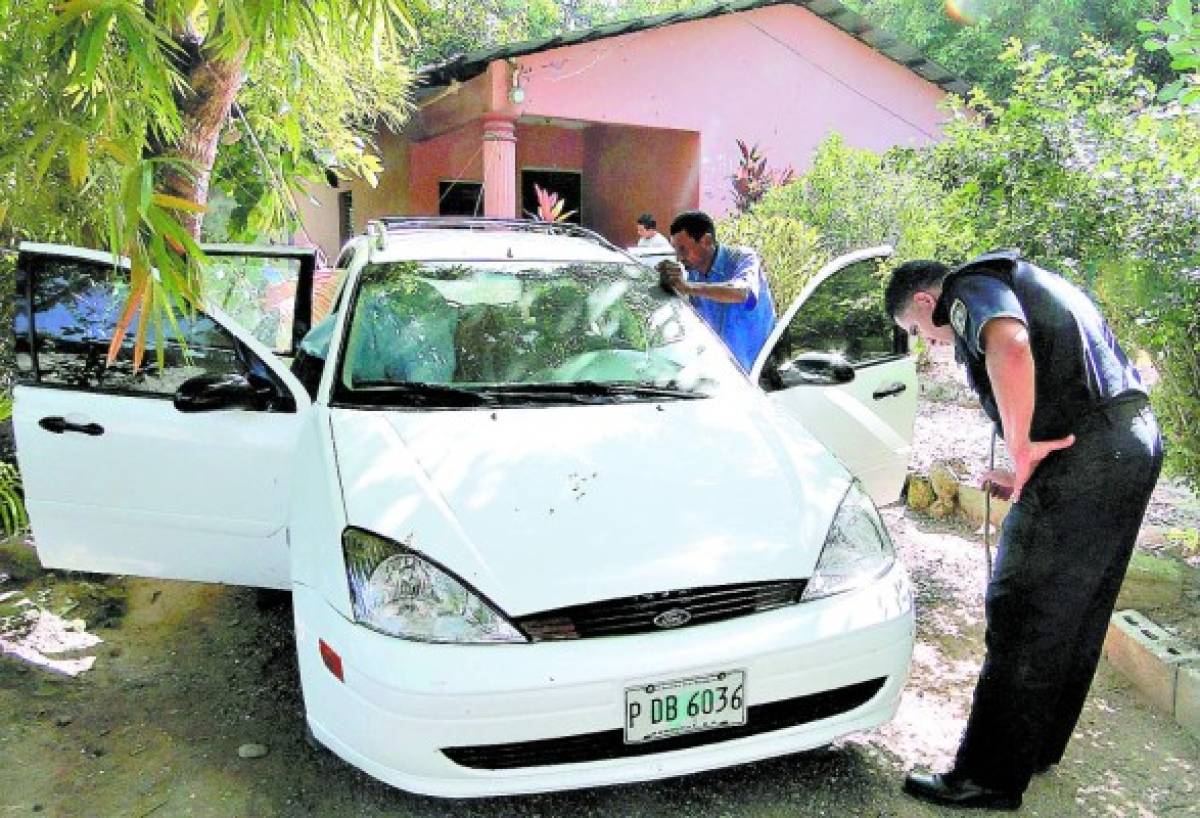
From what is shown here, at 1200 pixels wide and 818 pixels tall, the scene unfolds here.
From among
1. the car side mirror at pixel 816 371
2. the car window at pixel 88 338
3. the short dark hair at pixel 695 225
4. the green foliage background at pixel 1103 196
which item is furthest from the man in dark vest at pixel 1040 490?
the car window at pixel 88 338

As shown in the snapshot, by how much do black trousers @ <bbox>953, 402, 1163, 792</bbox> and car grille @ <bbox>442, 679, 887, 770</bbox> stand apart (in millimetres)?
554

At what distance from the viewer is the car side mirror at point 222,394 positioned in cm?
308

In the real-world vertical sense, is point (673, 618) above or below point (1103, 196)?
below

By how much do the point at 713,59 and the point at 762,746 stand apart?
33.4 ft

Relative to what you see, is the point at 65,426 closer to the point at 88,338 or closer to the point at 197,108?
the point at 88,338

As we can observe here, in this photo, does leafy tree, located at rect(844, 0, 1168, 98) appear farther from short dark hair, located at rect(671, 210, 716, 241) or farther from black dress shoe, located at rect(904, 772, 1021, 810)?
black dress shoe, located at rect(904, 772, 1021, 810)

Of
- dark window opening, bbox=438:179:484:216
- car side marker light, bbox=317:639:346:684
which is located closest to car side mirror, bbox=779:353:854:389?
car side marker light, bbox=317:639:346:684

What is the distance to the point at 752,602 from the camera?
2.38m

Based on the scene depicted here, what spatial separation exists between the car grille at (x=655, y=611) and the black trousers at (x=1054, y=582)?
67 cm

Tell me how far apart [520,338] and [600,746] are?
1566 mm

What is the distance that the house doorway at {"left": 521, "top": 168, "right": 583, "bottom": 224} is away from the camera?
14180 millimetres

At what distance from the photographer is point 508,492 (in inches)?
100

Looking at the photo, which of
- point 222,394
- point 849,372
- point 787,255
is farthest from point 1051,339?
point 787,255

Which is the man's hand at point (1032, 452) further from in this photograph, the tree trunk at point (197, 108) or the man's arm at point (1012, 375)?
the tree trunk at point (197, 108)
